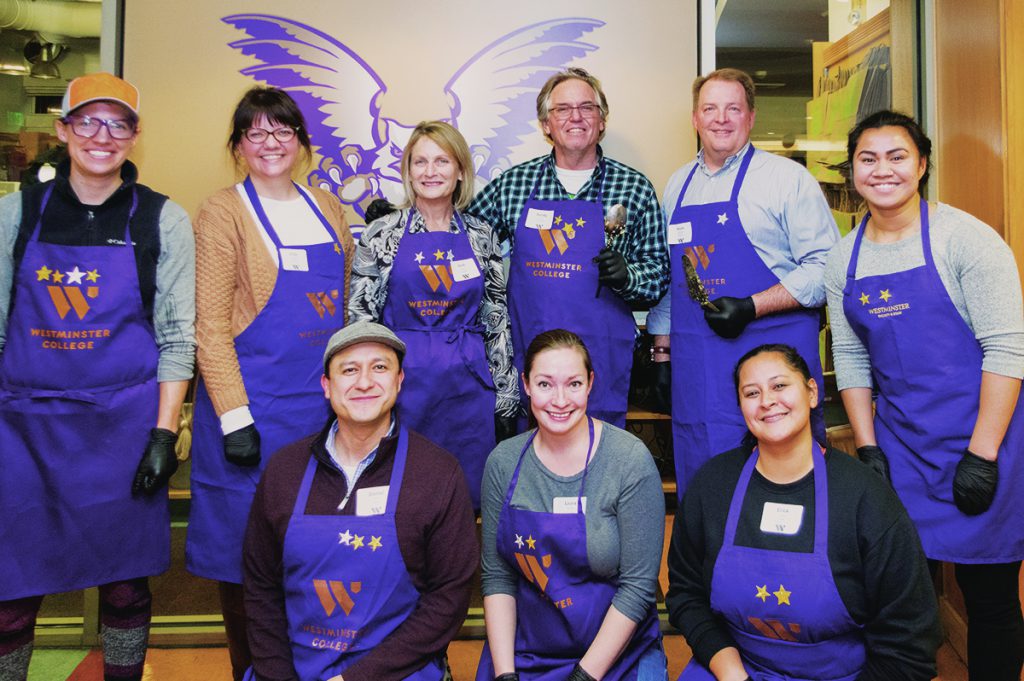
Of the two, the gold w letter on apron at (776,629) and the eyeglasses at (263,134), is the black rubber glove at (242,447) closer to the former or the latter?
the eyeglasses at (263,134)

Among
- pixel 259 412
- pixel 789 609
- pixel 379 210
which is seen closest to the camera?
pixel 789 609

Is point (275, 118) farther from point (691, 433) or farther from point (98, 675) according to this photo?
point (98, 675)

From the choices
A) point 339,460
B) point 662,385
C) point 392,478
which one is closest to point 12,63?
point 339,460

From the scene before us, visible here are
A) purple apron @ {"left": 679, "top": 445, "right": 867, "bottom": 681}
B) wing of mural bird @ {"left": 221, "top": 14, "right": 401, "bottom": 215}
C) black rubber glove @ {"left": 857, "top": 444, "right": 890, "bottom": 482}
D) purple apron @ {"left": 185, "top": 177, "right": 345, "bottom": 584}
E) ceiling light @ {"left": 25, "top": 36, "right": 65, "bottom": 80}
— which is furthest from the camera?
ceiling light @ {"left": 25, "top": 36, "right": 65, "bottom": 80}

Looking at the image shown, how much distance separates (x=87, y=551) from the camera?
206 cm

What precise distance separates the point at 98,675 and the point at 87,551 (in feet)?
3.33

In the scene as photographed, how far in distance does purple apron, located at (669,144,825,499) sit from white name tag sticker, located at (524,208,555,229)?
411 mm

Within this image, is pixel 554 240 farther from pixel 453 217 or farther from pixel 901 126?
pixel 901 126

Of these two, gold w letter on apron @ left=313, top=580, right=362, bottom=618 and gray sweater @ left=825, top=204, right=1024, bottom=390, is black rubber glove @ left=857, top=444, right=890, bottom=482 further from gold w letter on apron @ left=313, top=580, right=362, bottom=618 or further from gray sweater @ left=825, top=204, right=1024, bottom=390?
gold w letter on apron @ left=313, top=580, right=362, bottom=618

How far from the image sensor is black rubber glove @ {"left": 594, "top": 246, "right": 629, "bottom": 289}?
A: 2348 millimetres

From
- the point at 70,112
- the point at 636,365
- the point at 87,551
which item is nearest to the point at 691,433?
the point at 636,365

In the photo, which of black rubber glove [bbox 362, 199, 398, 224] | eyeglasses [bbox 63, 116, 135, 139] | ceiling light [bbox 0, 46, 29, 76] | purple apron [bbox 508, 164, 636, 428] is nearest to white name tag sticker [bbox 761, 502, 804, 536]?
purple apron [bbox 508, 164, 636, 428]

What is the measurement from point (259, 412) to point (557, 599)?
929 millimetres

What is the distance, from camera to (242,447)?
2.13 metres
